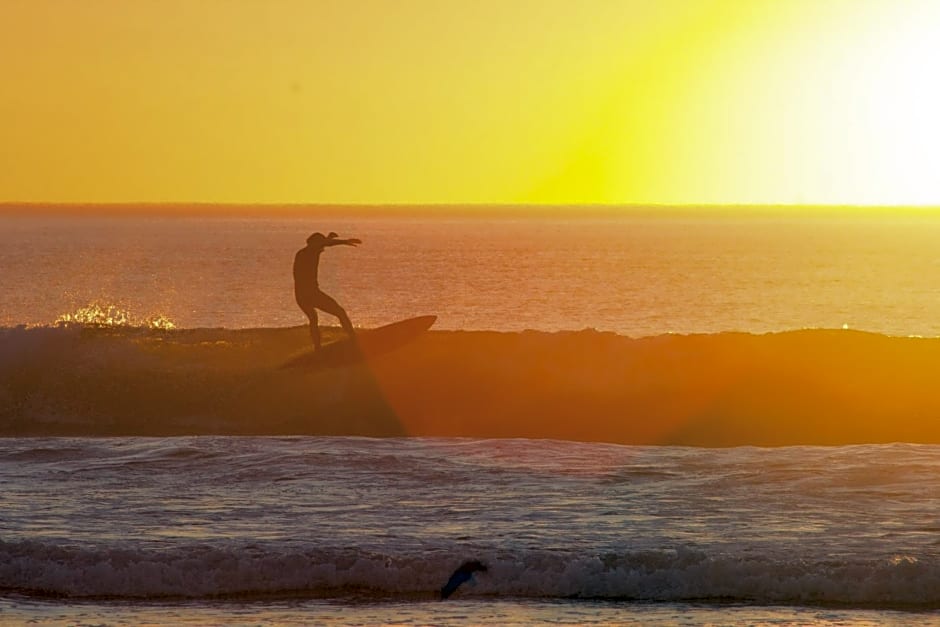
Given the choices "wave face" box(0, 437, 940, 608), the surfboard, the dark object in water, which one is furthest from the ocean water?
the dark object in water

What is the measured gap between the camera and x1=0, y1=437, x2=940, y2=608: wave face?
1423 cm

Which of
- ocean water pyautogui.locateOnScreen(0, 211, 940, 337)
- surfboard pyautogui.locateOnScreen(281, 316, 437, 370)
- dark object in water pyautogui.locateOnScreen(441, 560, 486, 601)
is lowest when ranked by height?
ocean water pyautogui.locateOnScreen(0, 211, 940, 337)

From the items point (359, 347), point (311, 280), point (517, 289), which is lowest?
point (517, 289)

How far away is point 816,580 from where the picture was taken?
14.1 metres

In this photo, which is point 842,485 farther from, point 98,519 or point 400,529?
point 98,519

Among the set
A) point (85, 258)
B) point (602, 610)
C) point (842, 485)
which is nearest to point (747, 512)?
point (842, 485)

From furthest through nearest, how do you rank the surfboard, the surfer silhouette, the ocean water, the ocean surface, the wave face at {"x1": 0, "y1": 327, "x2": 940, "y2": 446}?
1. the ocean water
2. the surfboard
3. the surfer silhouette
4. the wave face at {"x1": 0, "y1": 327, "x2": 940, "y2": 446}
5. the ocean surface

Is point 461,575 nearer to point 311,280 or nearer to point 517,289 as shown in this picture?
point 311,280

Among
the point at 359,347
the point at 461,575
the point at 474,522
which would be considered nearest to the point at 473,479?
the point at 474,522

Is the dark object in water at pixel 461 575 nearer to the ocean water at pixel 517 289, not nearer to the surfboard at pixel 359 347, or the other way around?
the surfboard at pixel 359 347

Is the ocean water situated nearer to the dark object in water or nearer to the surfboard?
the surfboard

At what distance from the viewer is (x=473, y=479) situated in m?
18.7

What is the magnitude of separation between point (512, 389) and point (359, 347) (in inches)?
112

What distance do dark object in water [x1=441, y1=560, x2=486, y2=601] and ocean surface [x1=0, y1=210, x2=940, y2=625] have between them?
97 millimetres
